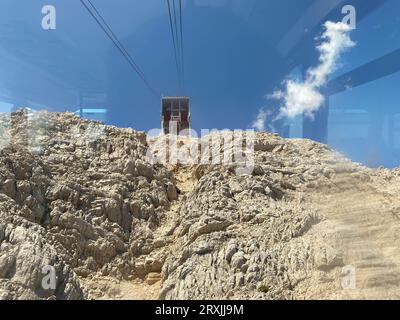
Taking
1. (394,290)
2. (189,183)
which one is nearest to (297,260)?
(394,290)

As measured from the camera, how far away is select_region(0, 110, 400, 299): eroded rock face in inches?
352

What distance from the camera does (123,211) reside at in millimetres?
13641

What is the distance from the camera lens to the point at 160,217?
14477 mm

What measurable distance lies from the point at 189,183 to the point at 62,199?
231 inches

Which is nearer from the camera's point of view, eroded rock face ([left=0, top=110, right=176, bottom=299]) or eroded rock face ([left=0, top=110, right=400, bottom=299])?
eroded rock face ([left=0, top=110, right=176, bottom=299])

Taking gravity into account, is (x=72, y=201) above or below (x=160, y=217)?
above

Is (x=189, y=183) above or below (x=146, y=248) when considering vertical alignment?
above

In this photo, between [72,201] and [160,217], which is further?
[160,217]

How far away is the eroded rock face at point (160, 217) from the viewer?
29.3 ft

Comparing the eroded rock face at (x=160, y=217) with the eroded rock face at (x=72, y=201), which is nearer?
the eroded rock face at (x=72, y=201)
